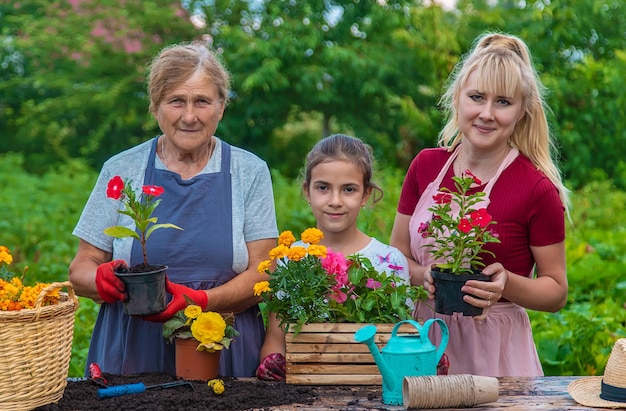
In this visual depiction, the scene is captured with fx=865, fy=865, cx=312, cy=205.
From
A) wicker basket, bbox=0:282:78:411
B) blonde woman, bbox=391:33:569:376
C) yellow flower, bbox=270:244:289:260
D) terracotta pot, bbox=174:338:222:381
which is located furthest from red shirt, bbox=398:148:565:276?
wicker basket, bbox=0:282:78:411

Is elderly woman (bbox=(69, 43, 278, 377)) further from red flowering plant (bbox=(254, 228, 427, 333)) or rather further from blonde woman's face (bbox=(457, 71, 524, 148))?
Result: blonde woman's face (bbox=(457, 71, 524, 148))

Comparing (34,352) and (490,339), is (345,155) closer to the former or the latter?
(490,339)

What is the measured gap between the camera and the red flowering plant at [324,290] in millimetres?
2566

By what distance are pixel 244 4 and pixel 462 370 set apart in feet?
26.3

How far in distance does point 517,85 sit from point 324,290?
0.95 meters

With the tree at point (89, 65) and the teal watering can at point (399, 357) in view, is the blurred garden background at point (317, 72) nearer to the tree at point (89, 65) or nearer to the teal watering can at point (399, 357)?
the tree at point (89, 65)

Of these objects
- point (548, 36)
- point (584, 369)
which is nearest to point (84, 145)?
point (548, 36)

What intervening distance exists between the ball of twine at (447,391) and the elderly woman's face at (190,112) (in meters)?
1.09

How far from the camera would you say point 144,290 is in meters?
2.47

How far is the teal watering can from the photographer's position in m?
2.40

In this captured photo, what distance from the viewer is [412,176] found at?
3180 mm

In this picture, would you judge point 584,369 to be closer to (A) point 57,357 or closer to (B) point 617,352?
(B) point 617,352

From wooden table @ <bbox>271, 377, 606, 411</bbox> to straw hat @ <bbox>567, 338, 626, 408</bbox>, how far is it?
31 mm

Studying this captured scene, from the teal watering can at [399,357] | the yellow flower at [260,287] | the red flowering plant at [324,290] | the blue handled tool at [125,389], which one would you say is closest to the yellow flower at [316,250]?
the red flowering plant at [324,290]
